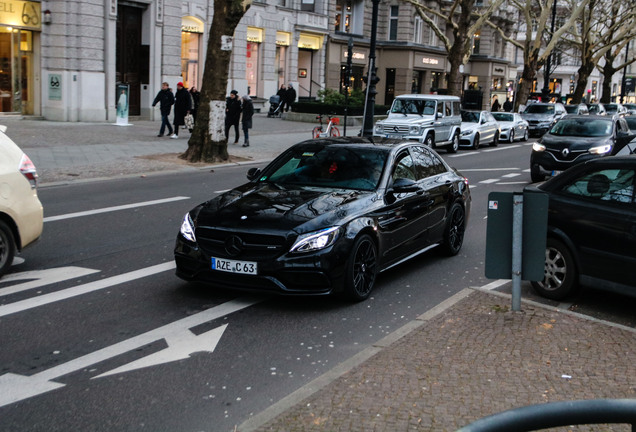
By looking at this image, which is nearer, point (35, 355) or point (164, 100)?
point (35, 355)

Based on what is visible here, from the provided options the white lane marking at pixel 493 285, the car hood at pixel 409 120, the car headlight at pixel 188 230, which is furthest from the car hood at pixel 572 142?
the car headlight at pixel 188 230

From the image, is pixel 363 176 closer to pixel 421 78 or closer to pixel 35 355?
pixel 35 355

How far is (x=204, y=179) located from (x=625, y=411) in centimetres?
Answer: 1569

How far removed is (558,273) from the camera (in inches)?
307

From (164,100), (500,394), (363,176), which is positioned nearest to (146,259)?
(363,176)

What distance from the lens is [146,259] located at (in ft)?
30.0

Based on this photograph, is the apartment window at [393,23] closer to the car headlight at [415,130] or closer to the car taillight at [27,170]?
the car headlight at [415,130]

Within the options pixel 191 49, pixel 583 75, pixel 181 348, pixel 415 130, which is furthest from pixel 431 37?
pixel 181 348

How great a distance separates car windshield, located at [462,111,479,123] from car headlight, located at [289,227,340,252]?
25324 millimetres

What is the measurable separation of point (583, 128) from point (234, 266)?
15.5 meters

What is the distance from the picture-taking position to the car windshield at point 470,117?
31453mm

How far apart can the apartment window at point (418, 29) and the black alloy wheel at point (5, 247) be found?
5026 cm

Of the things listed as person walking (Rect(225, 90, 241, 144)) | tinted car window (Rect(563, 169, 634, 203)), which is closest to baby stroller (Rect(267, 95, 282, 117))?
person walking (Rect(225, 90, 241, 144))

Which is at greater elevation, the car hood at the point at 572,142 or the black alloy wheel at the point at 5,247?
the car hood at the point at 572,142
